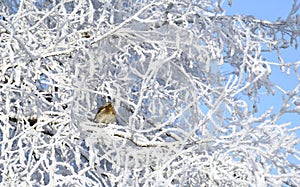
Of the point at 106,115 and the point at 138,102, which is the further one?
the point at 106,115

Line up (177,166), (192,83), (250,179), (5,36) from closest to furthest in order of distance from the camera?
(250,179), (177,166), (192,83), (5,36)

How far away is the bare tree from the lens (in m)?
3.09

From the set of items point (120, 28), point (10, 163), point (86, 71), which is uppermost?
point (120, 28)

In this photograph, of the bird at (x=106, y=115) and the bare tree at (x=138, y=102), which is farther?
the bird at (x=106, y=115)

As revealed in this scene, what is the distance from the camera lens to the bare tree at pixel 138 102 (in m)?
3.09

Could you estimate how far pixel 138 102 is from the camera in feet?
10.4

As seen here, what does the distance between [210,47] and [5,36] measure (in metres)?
1.19

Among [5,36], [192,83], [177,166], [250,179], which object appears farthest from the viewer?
[5,36]

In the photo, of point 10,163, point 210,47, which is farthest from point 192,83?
point 10,163

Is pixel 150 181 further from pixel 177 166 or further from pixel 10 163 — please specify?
pixel 10 163

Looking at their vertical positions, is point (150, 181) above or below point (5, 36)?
below

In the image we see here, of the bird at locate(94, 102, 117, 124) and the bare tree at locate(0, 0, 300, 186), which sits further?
the bird at locate(94, 102, 117, 124)

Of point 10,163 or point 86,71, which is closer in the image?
point 10,163

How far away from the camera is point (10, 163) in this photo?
11.2ft
